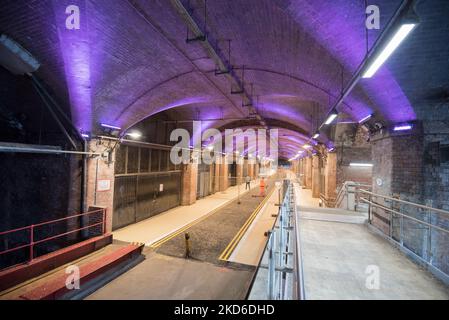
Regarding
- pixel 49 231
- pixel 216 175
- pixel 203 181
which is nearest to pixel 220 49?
pixel 49 231

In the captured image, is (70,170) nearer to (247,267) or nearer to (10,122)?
(10,122)

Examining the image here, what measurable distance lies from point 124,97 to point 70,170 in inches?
133

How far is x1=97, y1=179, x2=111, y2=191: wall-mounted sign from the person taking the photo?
8.59 meters

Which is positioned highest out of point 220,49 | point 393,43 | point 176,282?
point 220,49

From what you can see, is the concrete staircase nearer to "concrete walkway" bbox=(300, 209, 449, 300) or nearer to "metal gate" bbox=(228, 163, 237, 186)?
"concrete walkway" bbox=(300, 209, 449, 300)

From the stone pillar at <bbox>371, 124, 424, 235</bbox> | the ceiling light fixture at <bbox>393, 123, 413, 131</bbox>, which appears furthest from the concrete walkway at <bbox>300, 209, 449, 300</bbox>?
the ceiling light fixture at <bbox>393, 123, 413, 131</bbox>

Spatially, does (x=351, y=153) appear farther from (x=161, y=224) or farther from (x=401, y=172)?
(x=161, y=224)

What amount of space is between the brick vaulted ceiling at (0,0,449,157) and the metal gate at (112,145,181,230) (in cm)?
243

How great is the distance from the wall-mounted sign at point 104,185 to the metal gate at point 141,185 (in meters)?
1.14

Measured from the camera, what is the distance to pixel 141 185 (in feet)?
39.1

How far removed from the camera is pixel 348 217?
24.4ft

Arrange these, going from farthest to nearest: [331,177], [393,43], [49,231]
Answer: [331,177]
[49,231]
[393,43]

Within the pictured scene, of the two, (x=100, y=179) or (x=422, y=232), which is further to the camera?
(x=100, y=179)

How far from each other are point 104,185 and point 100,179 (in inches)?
12.4
